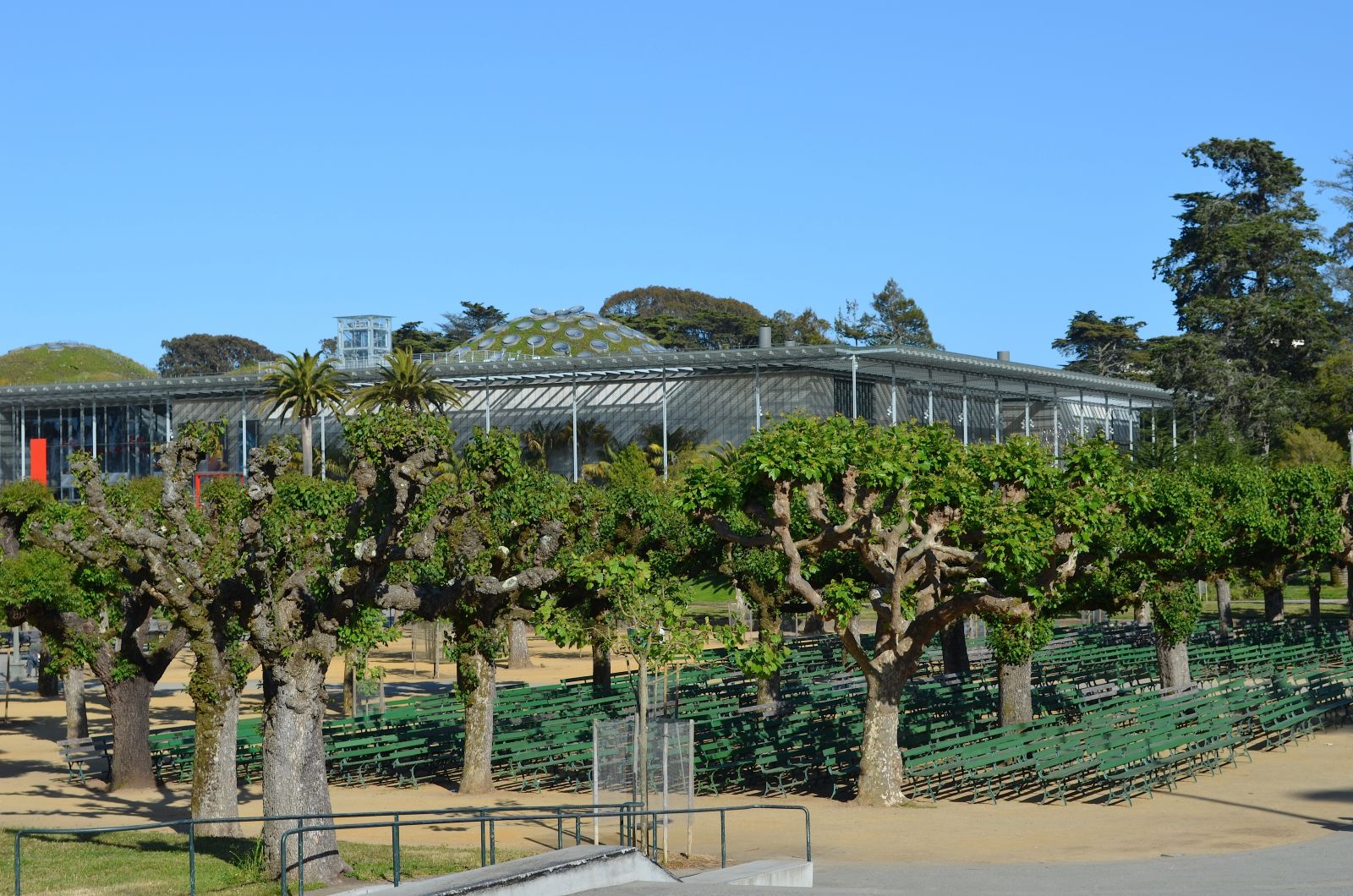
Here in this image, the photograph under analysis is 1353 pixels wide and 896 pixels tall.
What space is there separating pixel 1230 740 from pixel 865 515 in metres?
9.11

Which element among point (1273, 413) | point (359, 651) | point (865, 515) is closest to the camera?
point (359, 651)

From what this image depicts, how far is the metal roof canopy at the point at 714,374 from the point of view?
71938 mm

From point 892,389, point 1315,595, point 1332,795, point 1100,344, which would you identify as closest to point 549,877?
point 1332,795

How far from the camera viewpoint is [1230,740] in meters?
27.3

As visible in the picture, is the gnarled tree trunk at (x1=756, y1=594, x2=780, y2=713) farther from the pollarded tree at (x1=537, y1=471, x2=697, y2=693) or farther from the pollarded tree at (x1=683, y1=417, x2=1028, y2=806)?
the pollarded tree at (x1=683, y1=417, x2=1028, y2=806)

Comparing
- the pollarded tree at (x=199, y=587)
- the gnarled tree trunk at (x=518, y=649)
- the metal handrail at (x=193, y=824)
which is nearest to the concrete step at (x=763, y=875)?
the metal handrail at (x=193, y=824)

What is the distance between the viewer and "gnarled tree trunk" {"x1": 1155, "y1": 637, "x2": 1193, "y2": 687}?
34375mm

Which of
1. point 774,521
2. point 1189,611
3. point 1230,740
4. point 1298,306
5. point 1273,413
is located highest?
point 1298,306

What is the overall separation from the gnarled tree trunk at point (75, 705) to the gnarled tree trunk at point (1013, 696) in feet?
60.3

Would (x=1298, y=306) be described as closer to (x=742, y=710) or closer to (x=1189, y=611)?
(x=1189, y=611)

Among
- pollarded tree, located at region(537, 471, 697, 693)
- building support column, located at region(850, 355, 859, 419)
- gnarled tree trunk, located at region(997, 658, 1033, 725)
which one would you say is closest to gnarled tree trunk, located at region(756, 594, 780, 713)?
pollarded tree, located at region(537, 471, 697, 693)

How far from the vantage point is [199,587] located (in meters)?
18.4

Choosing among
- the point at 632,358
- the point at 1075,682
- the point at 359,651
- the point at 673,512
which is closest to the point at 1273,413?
the point at 632,358

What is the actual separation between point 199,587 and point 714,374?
59.8 meters
